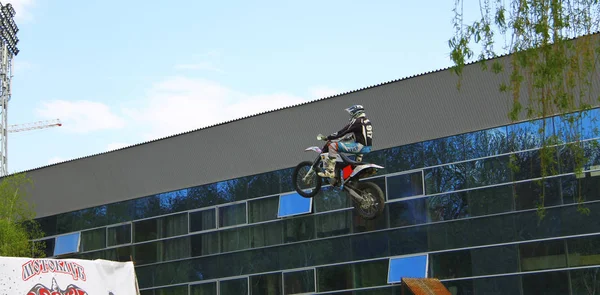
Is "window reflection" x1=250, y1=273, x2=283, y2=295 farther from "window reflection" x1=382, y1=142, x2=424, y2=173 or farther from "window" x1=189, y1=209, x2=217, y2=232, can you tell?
"window reflection" x1=382, y1=142, x2=424, y2=173

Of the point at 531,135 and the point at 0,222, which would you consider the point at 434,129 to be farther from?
the point at 0,222

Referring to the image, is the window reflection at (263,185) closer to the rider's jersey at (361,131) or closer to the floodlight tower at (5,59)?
the rider's jersey at (361,131)

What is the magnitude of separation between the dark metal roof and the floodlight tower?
49.7ft

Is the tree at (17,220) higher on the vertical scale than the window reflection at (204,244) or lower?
higher

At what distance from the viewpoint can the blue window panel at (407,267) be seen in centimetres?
2664

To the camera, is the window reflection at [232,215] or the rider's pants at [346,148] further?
the window reflection at [232,215]

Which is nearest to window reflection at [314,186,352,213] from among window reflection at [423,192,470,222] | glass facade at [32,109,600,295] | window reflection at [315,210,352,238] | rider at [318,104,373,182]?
glass facade at [32,109,600,295]

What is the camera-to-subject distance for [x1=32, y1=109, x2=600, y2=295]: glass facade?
2461 centimetres

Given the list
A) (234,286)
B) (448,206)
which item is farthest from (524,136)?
(234,286)

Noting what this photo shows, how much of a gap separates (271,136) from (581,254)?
11543mm

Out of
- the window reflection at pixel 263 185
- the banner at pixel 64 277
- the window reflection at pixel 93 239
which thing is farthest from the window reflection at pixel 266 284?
the banner at pixel 64 277

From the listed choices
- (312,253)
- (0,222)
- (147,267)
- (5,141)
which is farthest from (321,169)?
(5,141)

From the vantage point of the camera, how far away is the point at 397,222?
2750cm

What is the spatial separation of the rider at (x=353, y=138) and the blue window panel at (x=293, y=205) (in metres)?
11.6
